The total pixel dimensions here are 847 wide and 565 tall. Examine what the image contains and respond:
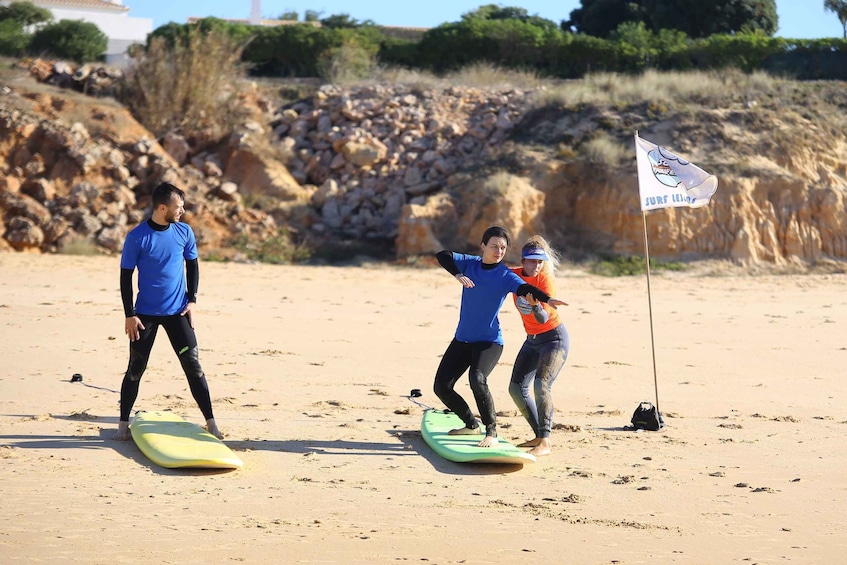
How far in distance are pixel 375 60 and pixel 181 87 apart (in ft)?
21.5

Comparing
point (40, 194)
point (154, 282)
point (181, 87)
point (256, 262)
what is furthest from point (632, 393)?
point (181, 87)

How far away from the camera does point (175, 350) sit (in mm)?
6891

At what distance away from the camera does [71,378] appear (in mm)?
8914

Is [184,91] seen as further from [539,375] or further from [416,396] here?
[539,375]

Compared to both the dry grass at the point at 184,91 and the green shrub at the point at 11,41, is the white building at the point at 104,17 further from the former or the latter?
the dry grass at the point at 184,91

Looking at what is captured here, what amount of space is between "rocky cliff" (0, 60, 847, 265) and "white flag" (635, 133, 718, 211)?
10901mm

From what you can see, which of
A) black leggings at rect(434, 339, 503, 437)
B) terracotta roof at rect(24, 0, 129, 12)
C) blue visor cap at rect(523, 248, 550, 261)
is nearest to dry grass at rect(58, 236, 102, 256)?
black leggings at rect(434, 339, 503, 437)

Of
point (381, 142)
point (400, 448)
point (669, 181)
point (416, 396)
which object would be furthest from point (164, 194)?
point (381, 142)

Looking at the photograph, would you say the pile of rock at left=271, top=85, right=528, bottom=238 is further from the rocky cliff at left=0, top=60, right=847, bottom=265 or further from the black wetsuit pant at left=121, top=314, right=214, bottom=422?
the black wetsuit pant at left=121, top=314, right=214, bottom=422

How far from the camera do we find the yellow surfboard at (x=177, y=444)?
6.25 meters

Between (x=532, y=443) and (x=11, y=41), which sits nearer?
(x=532, y=443)

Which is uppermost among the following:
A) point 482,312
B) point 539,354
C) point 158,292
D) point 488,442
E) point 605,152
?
point 605,152

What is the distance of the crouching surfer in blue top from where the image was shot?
6.75 metres

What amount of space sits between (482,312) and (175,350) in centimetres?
212
